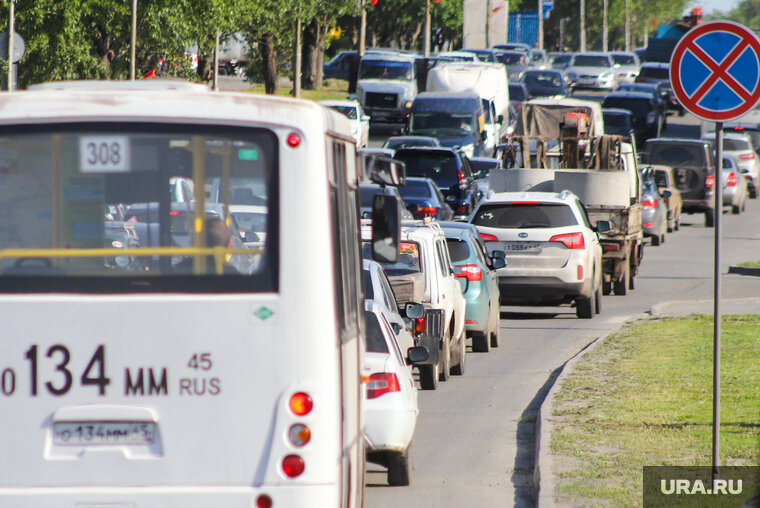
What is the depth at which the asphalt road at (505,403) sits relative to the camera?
9.90 m

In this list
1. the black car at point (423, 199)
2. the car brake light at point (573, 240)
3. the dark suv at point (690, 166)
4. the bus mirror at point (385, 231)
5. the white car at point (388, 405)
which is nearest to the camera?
the bus mirror at point (385, 231)

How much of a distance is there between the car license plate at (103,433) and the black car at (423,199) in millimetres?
23489

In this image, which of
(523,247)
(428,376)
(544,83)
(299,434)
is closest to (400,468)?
(299,434)

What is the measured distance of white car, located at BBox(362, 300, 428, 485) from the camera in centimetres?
957

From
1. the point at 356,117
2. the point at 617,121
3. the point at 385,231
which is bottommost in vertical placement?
the point at 385,231

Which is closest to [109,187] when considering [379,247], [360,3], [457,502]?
[379,247]

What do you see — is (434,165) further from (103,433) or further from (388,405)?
(103,433)

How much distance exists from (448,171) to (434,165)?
1.27 feet

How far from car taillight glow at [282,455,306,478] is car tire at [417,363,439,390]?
7880 mm

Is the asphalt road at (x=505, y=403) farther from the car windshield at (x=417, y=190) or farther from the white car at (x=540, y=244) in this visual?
the car windshield at (x=417, y=190)

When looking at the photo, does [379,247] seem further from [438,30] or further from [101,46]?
[438,30]

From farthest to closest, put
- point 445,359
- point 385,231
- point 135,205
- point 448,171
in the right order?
point 448,171 < point 445,359 < point 385,231 < point 135,205

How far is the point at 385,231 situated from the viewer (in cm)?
799

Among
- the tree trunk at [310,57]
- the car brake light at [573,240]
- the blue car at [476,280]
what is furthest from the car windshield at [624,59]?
the blue car at [476,280]
